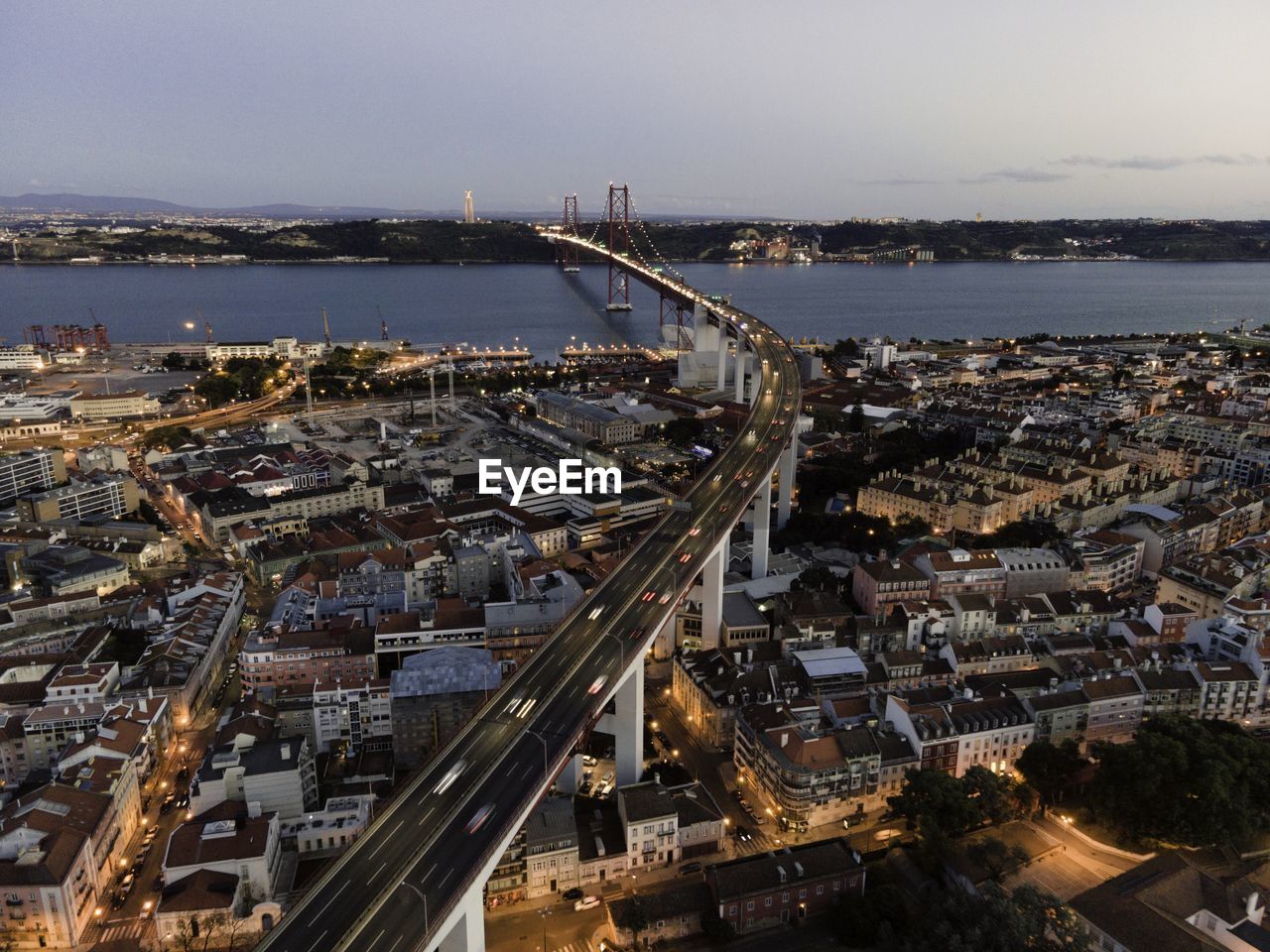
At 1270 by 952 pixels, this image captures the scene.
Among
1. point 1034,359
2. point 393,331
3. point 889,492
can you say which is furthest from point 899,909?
point 393,331

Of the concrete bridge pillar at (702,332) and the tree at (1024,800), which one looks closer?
the tree at (1024,800)

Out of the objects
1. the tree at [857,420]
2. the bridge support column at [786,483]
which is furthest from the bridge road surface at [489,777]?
the tree at [857,420]

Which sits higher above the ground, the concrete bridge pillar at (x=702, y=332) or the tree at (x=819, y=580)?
the concrete bridge pillar at (x=702, y=332)

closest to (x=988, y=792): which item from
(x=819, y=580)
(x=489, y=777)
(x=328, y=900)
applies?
(x=489, y=777)

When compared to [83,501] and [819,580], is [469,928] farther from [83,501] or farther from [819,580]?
[83,501]

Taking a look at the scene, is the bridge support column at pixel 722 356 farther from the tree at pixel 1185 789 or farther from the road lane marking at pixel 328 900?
the road lane marking at pixel 328 900

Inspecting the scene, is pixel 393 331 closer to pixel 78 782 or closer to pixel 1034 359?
pixel 1034 359

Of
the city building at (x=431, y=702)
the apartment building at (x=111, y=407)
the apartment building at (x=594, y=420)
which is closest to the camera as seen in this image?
the city building at (x=431, y=702)
